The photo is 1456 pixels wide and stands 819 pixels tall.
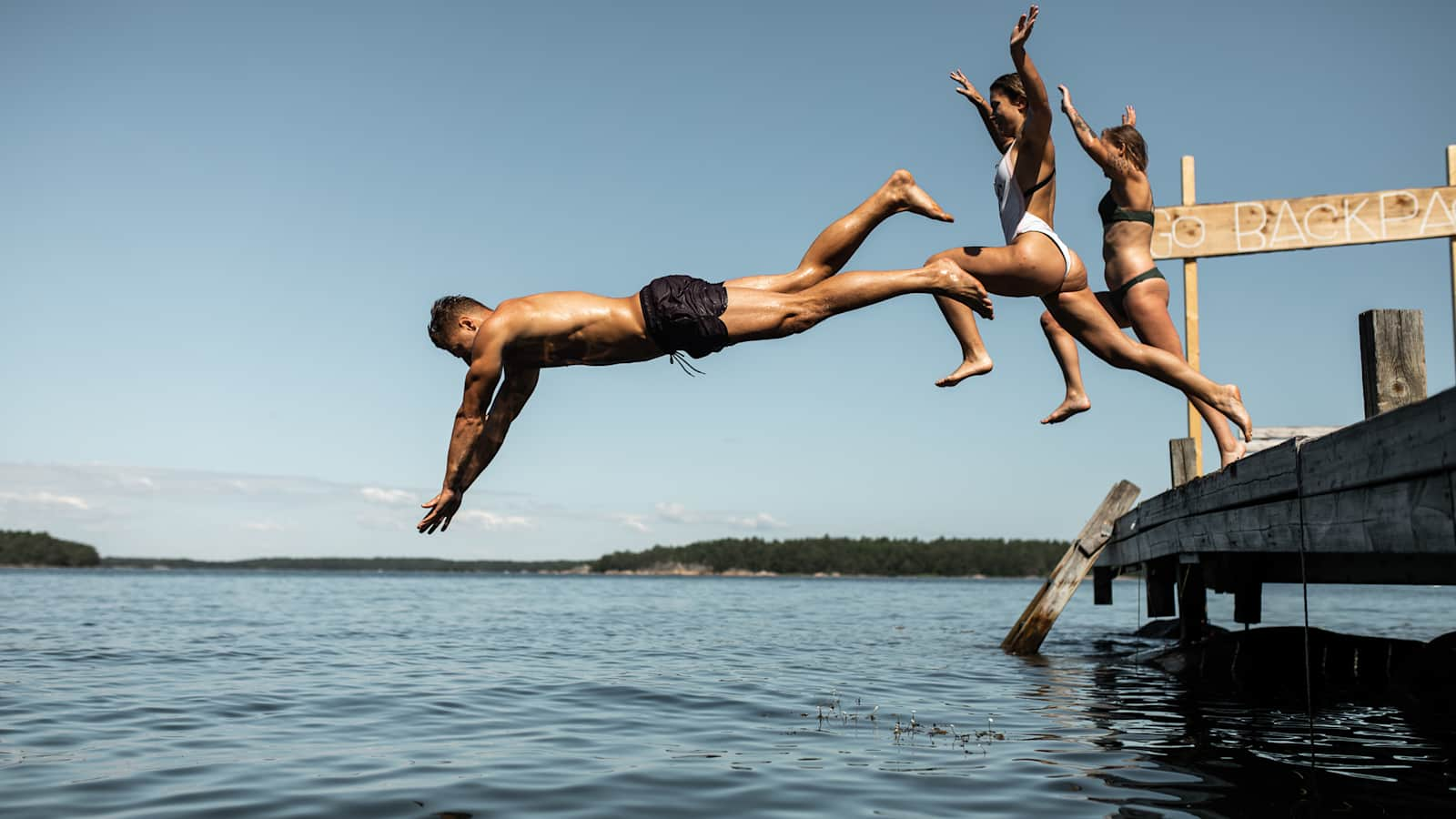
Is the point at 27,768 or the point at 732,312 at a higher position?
the point at 732,312

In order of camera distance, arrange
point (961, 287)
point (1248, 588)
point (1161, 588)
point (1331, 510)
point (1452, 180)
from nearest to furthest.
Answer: point (1331, 510) < point (961, 287) < point (1452, 180) < point (1248, 588) < point (1161, 588)

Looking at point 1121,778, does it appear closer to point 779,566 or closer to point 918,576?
point 779,566

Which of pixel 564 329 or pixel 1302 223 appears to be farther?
pixel 1302 223

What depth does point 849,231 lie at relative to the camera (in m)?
6.62

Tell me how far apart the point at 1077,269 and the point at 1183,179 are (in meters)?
5.28

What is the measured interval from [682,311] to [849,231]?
3.82 feet

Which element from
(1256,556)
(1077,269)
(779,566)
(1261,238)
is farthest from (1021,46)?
(779,566)

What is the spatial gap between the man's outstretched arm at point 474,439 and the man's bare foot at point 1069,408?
419cm

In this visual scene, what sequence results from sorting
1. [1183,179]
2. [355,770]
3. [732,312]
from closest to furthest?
1. [732,312]
2. [355,770]
3. [1183,179]

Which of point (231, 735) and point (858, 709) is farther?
point (858, 709)

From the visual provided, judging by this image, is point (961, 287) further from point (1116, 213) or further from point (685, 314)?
point (1116, 213)

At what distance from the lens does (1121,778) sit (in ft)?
23.1

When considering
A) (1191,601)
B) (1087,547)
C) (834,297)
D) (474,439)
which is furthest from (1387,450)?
(1191,601)

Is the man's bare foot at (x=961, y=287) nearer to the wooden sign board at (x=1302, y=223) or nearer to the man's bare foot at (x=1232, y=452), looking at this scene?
the man's bare foot at (x=1232, y=452)
